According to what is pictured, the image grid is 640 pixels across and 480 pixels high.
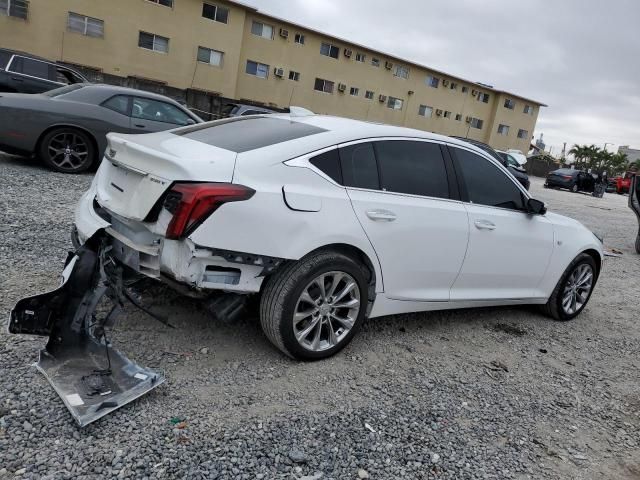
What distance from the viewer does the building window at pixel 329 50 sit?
3473cm

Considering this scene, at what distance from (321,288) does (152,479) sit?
4.72 ft

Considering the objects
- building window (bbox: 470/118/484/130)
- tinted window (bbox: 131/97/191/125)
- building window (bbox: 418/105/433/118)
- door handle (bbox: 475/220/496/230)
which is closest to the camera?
door handle (bbox: 475/220/496/230)

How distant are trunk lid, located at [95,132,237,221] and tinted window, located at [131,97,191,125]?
5454 millimetres

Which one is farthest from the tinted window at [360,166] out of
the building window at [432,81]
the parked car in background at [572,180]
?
the building window at [432,81]

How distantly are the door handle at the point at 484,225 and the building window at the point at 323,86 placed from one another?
32.7m

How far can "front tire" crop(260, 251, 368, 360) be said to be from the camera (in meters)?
3.01

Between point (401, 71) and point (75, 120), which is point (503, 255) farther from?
point (401, 71)

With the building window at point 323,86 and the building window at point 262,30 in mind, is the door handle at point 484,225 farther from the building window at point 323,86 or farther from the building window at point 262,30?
the building window at point 323,86

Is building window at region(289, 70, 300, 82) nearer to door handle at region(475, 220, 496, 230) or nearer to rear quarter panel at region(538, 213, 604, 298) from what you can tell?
rear quarter panel at region(538, 213, 604, 298)

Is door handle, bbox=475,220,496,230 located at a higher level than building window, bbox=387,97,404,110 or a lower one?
lower

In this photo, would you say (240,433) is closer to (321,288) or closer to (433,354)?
(321,288)

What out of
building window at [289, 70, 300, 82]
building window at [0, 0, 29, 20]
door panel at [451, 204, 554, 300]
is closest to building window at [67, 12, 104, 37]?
building window at [0, 0, 29, 20]

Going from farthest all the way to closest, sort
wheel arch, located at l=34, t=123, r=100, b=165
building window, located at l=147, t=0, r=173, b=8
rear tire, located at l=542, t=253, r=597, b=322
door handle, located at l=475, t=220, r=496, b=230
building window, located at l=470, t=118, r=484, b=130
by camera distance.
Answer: building window, located at l=470, t=118, r=484, b=130 < building window, located at l=147, t=0, r=173, b=8 < wheel arch, located at l=34, t=123, r=100, b=165 < rear tire, located at l=542, t=253, r=597, b=322 < door handle, located at l=475, t=220, r=496, b=230

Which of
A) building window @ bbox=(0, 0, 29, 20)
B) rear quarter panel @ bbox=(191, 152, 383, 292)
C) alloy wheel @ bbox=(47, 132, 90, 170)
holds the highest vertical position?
building window @ bbox=(0, 0, 29, 20)
